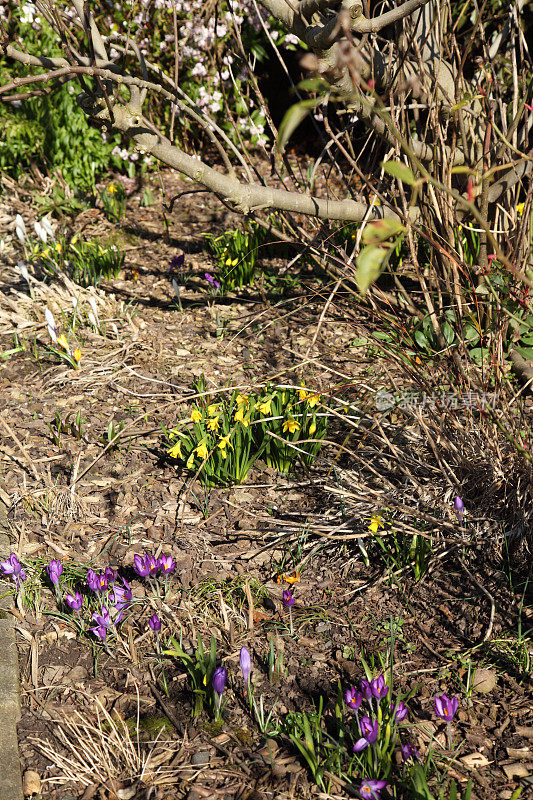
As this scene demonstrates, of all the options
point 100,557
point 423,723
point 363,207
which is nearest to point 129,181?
point 363,207

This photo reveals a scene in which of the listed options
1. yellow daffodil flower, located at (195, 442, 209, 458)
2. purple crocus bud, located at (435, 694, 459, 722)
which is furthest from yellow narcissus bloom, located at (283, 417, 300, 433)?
purple crocus bud, located at (435, 694, 459, 722)

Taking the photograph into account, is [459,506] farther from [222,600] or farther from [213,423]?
[213,423]

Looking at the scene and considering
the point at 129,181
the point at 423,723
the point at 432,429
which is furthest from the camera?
the point at 129,181

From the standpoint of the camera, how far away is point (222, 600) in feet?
7.43

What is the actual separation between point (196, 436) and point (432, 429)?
3.06 ft

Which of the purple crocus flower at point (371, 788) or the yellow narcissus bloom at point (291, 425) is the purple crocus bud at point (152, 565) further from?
the purple crocus flower at point (371, 788)

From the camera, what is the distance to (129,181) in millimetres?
5859

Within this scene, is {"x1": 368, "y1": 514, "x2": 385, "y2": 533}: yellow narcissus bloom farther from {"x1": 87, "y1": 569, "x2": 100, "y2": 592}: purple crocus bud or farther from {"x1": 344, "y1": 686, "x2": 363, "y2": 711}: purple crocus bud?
{"x1": 87, "y1": 569, "x2": 100, "y2": 592}: purple crocus bud

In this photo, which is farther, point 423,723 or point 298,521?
point 298,521

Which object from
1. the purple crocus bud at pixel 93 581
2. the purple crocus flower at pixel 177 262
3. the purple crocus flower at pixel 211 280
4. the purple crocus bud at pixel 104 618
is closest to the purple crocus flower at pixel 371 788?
the purple crocus bud at pixel 104 618

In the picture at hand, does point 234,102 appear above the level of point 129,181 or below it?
above

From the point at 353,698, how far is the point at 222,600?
1.89 ft

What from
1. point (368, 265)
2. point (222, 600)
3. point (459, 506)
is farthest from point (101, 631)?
point (368, 265)

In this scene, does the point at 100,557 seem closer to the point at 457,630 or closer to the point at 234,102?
the point at 457,630
